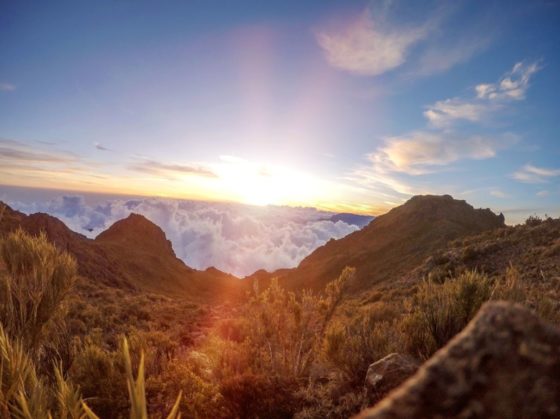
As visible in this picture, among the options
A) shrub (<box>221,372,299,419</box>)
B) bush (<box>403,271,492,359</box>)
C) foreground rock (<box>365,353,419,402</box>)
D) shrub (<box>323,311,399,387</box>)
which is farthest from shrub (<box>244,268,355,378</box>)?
foreground rock (<box>365,353,419,402</box>)

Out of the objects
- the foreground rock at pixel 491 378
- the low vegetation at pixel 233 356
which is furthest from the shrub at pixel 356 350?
the foreground rock at pixel 491 378

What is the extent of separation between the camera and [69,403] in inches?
105

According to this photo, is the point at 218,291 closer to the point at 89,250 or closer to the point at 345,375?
the point at 89,250

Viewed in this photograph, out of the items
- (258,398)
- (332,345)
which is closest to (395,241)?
(332,345)

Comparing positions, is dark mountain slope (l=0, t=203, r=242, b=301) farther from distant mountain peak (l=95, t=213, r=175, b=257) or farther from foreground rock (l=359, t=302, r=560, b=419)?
foreground rock (l=359, t=302, r=560, b=419)

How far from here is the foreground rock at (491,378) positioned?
1.08 meters

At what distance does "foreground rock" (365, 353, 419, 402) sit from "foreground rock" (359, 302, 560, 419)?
489 cm

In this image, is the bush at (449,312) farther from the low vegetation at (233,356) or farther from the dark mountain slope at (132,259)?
the dark mountain slope at (132,259)

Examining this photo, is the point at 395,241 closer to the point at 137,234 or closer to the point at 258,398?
the point at 137,234

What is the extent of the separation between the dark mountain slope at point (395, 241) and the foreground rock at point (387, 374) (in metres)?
35.8

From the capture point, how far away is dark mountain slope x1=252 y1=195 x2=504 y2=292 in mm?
47281

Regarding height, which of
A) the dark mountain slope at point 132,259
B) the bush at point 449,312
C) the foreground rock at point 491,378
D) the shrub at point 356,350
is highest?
the foreground rock at point 491,378

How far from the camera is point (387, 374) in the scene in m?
5.75

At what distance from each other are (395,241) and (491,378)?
190 feet
